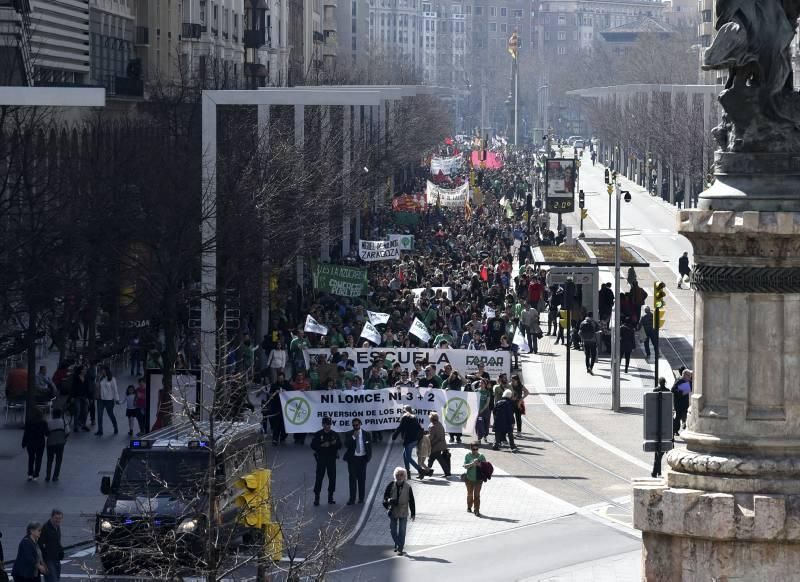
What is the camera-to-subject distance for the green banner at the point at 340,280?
4847cm

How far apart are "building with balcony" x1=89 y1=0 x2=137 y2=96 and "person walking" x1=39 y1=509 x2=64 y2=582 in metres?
48.2

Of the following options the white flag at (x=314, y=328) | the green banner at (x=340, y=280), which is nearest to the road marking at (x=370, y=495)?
the white flag at (x=314, y=328)

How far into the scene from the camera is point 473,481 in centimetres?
2866

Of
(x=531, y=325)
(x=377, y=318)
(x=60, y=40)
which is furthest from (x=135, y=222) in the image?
(x=60, y=40)

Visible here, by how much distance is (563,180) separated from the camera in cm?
8162

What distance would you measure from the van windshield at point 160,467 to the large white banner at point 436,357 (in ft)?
41.8

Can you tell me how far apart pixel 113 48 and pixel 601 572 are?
182ft

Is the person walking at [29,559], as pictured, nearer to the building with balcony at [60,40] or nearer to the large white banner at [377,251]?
the building with balcony at [60,40]

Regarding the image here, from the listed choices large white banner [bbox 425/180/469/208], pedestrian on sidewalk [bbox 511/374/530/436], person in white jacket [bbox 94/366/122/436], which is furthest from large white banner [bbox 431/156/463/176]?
person in white jacket [bbox 94/366/122/436]

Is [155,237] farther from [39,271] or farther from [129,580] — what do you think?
[129,580]

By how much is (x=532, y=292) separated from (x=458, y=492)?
920 inches

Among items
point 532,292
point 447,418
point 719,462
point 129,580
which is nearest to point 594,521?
point 447,418

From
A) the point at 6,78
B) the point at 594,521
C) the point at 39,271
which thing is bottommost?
the point at 594,521

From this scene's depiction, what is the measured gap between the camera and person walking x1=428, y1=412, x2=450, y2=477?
105ft
